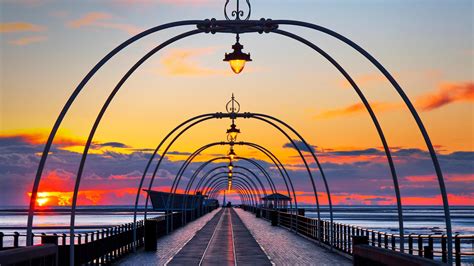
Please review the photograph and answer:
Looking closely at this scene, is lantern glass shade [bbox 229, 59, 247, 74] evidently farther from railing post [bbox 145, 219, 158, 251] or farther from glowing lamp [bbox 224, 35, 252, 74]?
railing post [bbox 145, 219, 158, 251]

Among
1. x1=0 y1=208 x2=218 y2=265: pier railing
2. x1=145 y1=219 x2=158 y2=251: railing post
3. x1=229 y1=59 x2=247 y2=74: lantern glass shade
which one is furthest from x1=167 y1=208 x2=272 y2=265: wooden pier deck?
x1=229 y1=59 x2=247 y2=74: lantern glass shade

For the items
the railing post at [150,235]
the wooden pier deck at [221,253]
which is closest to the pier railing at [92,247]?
the railing post at [150,235]

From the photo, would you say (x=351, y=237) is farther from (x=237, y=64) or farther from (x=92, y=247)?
(x=237, y=64)

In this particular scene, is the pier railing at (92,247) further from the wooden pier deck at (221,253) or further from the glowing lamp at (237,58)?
the glowing lamp at (237,58)

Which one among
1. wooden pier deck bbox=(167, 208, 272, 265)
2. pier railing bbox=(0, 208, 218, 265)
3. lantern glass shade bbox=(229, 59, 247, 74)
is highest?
lantern glass shade bbox=(229, 59, 247, 74)

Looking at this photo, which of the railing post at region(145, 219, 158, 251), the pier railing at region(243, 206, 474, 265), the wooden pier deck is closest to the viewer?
the pier railing at region(243, 206, 474, 265)

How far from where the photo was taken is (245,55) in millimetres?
16750

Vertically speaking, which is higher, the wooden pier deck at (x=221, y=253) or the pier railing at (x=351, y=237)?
the pier railing at (x=351, y=237)

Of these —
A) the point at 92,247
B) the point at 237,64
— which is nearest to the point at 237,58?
the point at 237,64

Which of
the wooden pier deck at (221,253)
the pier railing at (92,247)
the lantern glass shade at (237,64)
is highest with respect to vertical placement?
the lantern glass shade at (237,64)

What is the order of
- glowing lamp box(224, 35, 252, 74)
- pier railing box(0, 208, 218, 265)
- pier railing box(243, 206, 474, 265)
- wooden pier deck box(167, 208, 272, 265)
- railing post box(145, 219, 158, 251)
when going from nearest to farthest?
pier railing box(0, 208, 218, 265) < glowing lamp box(224, 35, 252, 74) < pier railing box(243, 206, 474, 265) < wooden pier deck box(167, 208, 272, 265) < railing post box(145, 219, 158, 251)

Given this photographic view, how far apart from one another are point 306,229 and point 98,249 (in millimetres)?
22325

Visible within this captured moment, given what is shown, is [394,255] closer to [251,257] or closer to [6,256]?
[6,256]

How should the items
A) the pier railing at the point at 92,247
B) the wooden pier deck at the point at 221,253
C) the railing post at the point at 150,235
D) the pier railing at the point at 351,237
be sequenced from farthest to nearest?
the railing post at the point at 150,235 < the wooden pier deck at the point at 221,253 < the pier railing at the point at 351,237 < the pier railing at the point at 92,247
